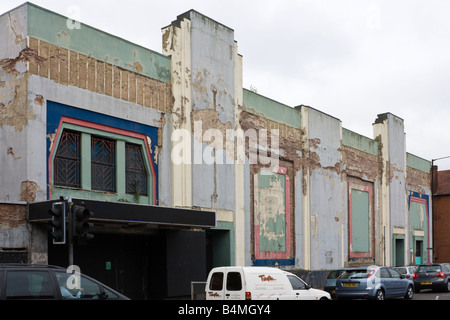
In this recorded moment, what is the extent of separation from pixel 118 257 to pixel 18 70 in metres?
6.95

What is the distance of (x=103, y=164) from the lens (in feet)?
63.3

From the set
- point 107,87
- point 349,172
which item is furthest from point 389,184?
point 107,87

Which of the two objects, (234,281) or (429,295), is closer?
(234,281)

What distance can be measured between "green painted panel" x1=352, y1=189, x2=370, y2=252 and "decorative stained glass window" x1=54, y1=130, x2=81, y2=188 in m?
20.1

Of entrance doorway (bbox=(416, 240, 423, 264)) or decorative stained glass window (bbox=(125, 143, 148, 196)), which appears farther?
entrance doorway (bbox=(416, 240, 423, 264))

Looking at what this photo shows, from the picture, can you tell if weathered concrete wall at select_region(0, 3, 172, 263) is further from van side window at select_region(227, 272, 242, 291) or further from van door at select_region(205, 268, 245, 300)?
van side window at select_region(227, 272, 242, 291)

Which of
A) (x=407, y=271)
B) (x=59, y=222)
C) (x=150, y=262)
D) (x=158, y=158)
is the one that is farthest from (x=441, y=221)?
(x=59, y=222)

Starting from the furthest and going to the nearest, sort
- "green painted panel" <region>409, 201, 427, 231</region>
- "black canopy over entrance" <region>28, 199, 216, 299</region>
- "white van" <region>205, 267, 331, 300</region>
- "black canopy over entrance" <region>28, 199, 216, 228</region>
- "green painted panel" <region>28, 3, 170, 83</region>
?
1. "green painted panel" <region>409, 201, 427, 231</region>
2. "black canopy over entrance" <region>28, 199, 216, 299</region>
3. "green painted panel" <region>28, 3, 170, 83</region>
4. "black canopy over entrance" <region>28, 199, 216, 228</region>
5. "white van" <region>205, 267, 331, 300</region>

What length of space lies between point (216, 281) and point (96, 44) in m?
8.73

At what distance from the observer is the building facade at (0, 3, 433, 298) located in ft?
56.0

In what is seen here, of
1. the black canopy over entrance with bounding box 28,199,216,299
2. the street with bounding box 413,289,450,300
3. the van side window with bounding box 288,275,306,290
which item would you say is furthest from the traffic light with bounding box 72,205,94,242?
the street with bounding box 413,289,450,300

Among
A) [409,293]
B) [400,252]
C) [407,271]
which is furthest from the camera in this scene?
[400,252]

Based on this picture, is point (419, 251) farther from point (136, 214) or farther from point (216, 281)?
point (216, 281)

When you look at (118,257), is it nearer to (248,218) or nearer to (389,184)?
(248,218)
